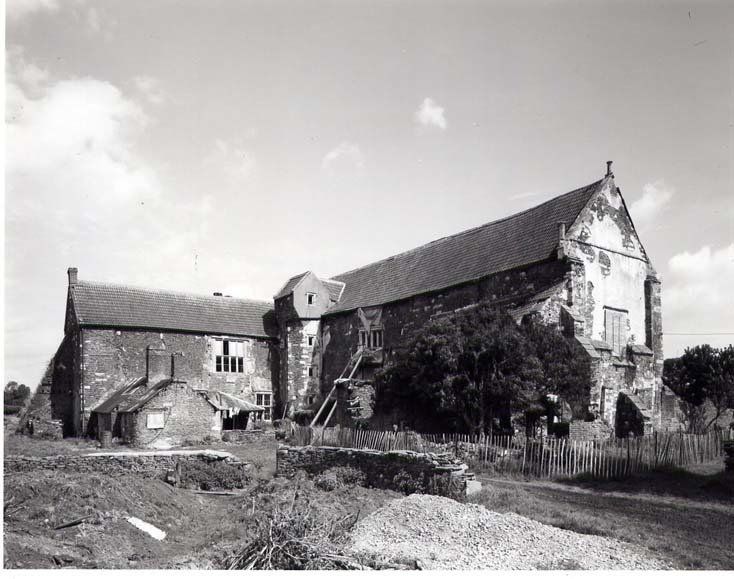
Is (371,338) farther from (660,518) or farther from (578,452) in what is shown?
(660,518)

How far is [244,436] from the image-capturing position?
115ft

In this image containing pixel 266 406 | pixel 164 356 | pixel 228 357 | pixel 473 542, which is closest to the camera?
pixel 473 542

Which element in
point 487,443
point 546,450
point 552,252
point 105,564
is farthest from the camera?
point 552,252

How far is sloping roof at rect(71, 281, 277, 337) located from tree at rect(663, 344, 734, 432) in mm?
27155

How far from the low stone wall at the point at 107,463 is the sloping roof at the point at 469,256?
56.6ft

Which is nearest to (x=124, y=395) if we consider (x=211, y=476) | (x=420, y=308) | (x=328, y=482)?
(x=420, y=308)

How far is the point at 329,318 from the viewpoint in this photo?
4119cm

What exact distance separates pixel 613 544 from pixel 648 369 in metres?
19.8

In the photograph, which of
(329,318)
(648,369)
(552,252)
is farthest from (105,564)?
(329,318)

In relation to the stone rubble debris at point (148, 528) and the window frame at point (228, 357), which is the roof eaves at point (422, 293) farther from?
the stone rubble debris at point (148, 528)

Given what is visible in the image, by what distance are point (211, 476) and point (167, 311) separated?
74.5 feet

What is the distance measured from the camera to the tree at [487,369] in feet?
78.0

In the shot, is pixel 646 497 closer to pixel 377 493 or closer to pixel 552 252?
pixel 377 493

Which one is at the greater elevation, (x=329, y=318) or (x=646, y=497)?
(x=329, y=318)
